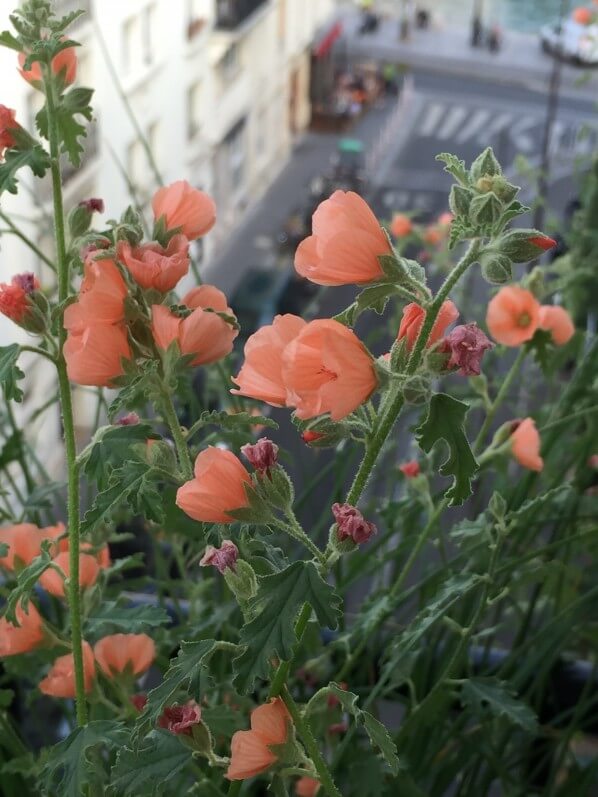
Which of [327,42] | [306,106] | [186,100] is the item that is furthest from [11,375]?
[327,42]

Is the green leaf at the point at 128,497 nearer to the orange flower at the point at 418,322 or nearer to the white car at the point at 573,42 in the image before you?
the orange flower at the point at 418,322

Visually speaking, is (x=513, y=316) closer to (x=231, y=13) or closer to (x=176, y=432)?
(x=176, y=432)

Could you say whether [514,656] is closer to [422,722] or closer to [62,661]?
[422,722]

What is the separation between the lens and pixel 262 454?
1.06ft

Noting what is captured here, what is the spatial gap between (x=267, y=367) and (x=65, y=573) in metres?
0.18

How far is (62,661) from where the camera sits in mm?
438

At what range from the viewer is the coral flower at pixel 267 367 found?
31 centimetres

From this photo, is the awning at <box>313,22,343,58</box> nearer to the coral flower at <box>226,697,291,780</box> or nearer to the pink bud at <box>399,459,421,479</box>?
the pink bud at <box>399,459,421,479</box>

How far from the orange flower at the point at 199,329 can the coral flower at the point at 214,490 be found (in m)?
0.04

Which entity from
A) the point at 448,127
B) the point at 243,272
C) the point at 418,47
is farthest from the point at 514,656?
the point at 418,47

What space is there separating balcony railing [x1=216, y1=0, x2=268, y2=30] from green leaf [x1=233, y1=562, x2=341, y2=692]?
10.7 ft

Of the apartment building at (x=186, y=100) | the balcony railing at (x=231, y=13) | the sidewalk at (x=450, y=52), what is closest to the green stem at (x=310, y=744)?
the apartment building at (x=186, y=100)

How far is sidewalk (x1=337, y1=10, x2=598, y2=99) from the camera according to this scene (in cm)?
445

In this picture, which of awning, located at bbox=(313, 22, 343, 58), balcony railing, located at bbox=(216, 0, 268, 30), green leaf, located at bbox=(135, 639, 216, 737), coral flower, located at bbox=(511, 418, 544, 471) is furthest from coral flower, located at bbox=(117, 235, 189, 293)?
awning, located at bbox=(313, 22, 343, 58)
